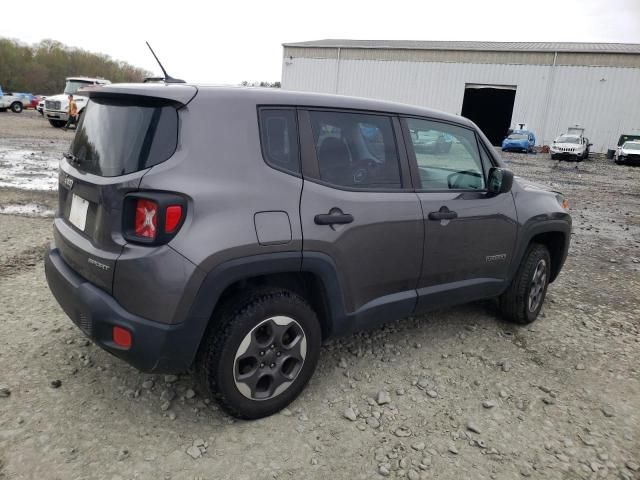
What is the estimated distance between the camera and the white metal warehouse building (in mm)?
33062

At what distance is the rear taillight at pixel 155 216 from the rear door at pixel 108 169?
0.23 ft

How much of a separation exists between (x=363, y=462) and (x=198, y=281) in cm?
127

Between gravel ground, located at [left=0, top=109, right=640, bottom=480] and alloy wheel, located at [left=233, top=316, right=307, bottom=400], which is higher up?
alloy wheel, located at [left=233, top=316, right=307, bottom=400]

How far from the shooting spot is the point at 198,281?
7.70ft

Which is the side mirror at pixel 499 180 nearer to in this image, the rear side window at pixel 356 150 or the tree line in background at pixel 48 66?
the rear side window at pixel 356 150

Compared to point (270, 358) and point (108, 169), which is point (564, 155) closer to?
point (270, 358)

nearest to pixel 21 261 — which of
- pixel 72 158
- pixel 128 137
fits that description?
pixel 72 158

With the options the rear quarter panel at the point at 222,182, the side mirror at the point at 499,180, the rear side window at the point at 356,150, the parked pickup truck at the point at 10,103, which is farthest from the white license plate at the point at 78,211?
the parked pickup truck at the point at 10,103

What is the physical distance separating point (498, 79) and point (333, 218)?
3691cm

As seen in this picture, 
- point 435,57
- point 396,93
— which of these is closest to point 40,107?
point 396,93

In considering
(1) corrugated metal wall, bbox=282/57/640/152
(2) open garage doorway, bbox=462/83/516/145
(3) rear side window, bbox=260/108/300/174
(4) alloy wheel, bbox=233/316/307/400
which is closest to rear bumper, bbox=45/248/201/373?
(4) alloy wheel, bbox=233/316/307/400

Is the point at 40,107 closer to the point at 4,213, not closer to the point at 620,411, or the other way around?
the point at 4,213

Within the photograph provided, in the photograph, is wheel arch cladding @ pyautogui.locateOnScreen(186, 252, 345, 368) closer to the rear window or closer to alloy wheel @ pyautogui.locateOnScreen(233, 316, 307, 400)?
alloy wheel @ pyautogui.locateOnScreen(233, 316, 307, 400)

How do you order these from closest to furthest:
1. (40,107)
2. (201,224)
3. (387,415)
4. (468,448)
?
(201,224), (468,448), (387,415), (40,107)
